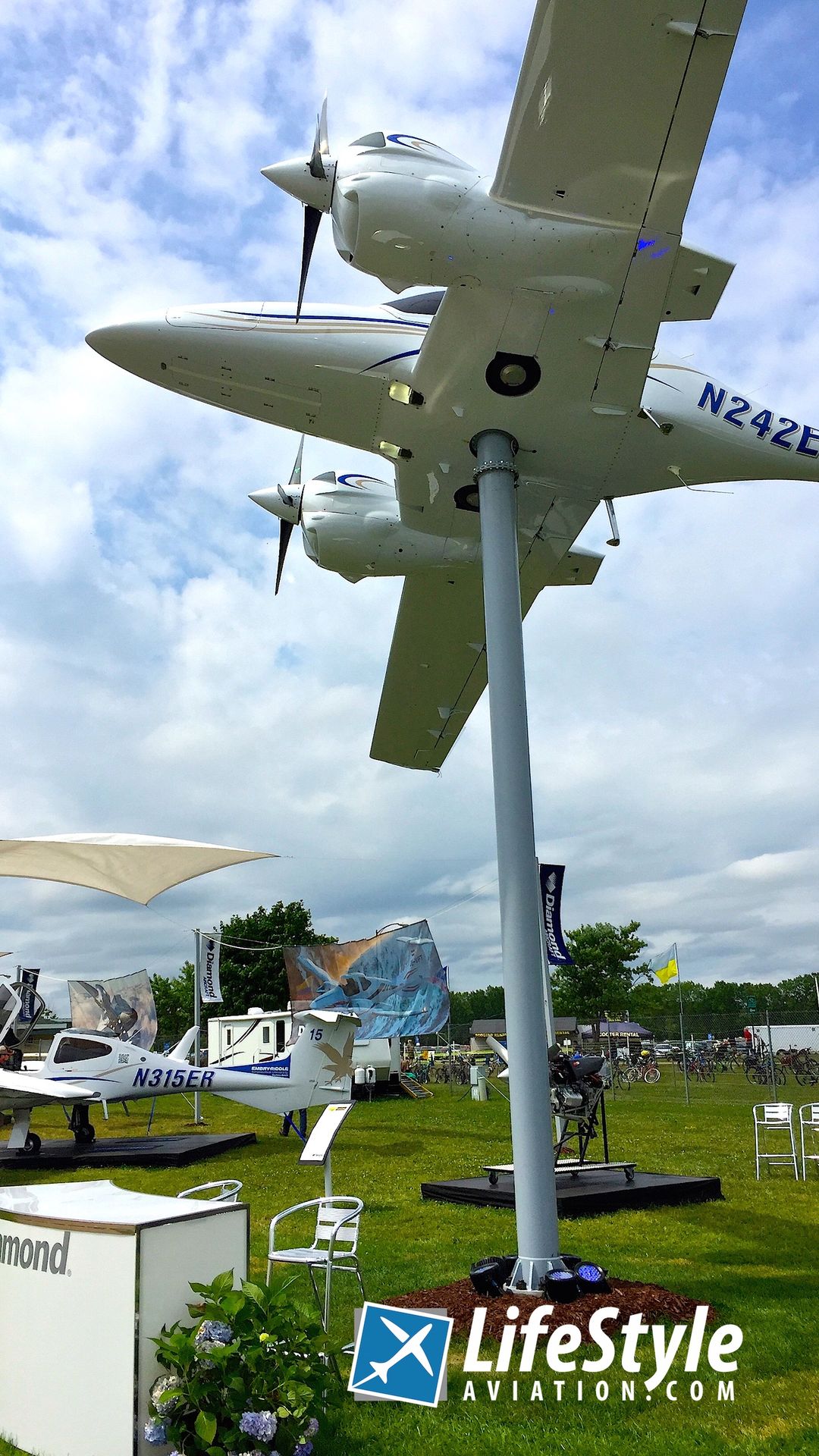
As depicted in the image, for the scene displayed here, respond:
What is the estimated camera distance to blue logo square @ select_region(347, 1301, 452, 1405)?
14.4 ft

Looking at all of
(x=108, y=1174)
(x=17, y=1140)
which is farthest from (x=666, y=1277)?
(x=17, y=1140)

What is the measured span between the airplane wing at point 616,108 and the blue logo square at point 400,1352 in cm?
664

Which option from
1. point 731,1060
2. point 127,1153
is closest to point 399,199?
point 127,1153

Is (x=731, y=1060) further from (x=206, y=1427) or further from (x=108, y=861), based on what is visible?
(x=206, y=1427)

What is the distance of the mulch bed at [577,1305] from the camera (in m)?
5.73

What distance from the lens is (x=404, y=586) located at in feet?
34.8

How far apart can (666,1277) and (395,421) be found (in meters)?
7.15

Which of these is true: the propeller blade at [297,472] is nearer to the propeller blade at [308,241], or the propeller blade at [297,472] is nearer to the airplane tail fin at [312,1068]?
the propeller blade at [308,241]

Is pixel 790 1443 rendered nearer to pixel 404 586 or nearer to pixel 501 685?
pixel 501 685

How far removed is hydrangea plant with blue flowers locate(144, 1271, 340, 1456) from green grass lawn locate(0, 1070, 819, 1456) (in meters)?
0.79

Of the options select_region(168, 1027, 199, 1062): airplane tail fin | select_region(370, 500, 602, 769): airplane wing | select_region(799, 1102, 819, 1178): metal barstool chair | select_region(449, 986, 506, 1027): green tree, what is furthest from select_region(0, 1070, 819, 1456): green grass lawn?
select_region(449, 986, 506, 1027): green tree

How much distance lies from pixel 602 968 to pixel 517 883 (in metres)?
44.3

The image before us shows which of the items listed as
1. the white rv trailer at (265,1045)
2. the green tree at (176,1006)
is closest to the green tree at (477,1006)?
the green tree at (176,1006)

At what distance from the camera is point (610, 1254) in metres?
7.91
